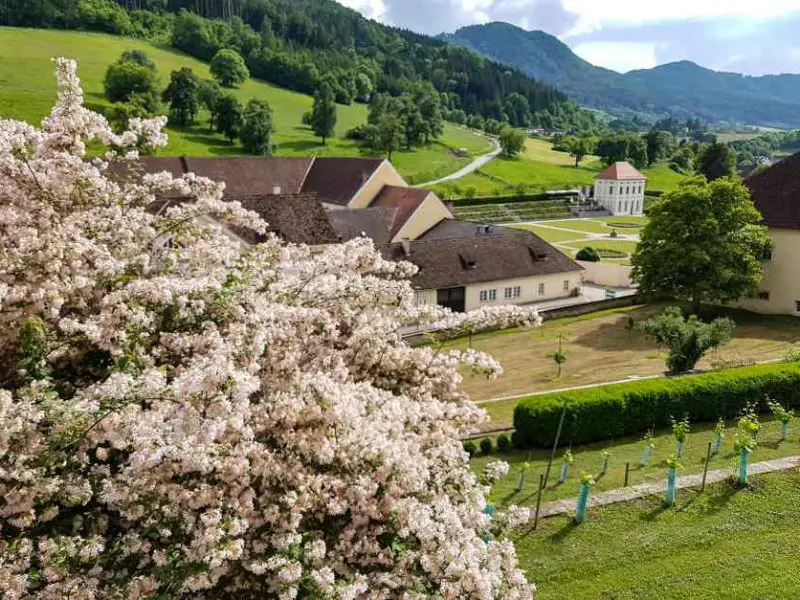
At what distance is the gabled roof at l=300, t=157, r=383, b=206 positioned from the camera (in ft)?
181

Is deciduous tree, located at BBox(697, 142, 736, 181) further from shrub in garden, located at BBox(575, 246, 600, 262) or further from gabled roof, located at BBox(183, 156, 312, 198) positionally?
gabled roof, located at BBox(183, 156, 312, 198)

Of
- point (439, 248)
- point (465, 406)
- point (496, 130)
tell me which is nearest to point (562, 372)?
point (439, 248)

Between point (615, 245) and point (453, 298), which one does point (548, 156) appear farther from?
point (453, 298)

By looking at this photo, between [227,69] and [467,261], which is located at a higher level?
[227,69]

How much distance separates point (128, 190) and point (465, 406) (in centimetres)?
582

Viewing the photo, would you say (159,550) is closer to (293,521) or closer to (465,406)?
(293,521)

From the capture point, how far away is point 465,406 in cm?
878

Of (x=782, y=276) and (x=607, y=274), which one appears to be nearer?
(x=782, y=276)

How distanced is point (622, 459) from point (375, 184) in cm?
4064

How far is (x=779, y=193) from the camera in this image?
38750 mm

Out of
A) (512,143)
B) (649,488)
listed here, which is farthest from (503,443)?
(512,143)

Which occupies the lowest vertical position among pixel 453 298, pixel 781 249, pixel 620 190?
pixel 453 298

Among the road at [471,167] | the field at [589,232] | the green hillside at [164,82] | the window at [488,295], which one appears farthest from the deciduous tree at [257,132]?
the window at [488,295]

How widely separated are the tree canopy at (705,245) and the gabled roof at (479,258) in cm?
612
